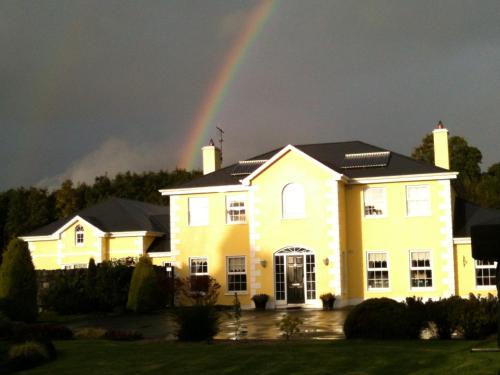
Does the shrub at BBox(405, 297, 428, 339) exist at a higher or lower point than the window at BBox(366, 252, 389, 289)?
lower

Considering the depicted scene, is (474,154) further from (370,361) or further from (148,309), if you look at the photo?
(370,361)

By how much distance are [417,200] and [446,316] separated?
1763cm

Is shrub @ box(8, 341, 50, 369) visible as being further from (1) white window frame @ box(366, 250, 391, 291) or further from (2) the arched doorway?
(1) white window frame @ box(366, 250, 391, 291)

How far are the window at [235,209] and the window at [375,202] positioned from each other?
5.97 metres

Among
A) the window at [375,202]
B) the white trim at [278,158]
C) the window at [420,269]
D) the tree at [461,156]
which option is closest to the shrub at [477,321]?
the window at [420,269]

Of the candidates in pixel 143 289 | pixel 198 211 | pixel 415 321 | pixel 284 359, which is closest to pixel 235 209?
pixel 198 211

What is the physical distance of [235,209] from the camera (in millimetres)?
36375

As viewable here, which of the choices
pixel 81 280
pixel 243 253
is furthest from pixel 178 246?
pixel 81 280

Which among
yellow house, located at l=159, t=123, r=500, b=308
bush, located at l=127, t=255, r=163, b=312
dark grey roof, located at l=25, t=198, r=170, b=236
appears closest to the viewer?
bush, located at l=127, t=255, r=163, b=312

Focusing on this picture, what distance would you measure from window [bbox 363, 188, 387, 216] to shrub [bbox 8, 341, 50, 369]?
2226 cm

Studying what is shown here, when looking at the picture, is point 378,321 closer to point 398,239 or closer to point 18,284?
point 18,284

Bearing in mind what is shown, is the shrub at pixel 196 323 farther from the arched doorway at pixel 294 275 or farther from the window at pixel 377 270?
the window at pixel 377 270

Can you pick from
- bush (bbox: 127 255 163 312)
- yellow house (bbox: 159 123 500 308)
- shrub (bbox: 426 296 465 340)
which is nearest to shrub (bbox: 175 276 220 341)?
shrub (bbox: 426 296 465 340)

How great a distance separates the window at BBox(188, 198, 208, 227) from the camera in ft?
121
